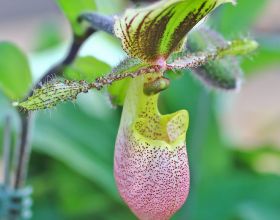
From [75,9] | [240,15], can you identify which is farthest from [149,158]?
[240,15]

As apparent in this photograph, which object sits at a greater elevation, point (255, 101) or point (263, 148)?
point (263, 148)

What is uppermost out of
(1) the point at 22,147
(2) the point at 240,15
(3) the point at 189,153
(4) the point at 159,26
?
(4) the point at 159,26

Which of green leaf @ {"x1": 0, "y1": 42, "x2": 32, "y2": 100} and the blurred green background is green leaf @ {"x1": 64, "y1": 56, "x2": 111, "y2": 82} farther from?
the blurred green background

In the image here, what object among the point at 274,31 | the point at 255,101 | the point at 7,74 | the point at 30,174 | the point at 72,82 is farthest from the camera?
the point at 274,31

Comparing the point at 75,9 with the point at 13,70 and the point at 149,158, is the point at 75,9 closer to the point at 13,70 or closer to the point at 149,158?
the point at 13,70

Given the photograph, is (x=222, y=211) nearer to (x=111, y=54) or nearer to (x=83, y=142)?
(x=83, y=142)

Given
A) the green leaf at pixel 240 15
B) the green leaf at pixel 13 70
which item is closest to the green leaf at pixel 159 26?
the green leaf at pixel 13 70

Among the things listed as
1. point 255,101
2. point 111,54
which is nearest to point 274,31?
point 255,101
